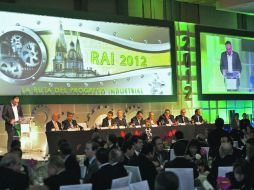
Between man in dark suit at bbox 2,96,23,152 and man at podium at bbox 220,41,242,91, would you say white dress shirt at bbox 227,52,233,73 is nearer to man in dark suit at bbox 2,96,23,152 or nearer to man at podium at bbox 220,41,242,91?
man at podium at bbox 220,41,242,91

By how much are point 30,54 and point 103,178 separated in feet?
25.7

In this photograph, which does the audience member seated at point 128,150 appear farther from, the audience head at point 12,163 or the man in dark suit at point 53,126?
the man in dark suit at point 53,126

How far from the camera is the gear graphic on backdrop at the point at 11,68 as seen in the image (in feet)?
37.0

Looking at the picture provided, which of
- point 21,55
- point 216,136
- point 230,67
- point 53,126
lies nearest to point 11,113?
point 53,126

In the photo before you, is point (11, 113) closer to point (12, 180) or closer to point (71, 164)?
point (71, 164)

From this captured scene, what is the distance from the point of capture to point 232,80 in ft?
55.8

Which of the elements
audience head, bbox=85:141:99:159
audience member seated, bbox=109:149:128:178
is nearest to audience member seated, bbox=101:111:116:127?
audience head, bbox=85:141:99:159

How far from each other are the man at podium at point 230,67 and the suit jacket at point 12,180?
1327cm

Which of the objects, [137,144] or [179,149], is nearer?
[179,149]

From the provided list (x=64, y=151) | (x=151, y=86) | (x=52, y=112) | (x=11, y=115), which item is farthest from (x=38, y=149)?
(x=64, y=151)

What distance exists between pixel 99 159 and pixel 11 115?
22.1 feet

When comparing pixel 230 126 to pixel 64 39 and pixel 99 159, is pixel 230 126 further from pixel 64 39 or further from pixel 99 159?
pixel 99 159

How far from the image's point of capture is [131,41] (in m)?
14.1

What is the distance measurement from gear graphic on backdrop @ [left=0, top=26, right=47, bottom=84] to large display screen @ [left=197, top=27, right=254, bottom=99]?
619 centimetres
